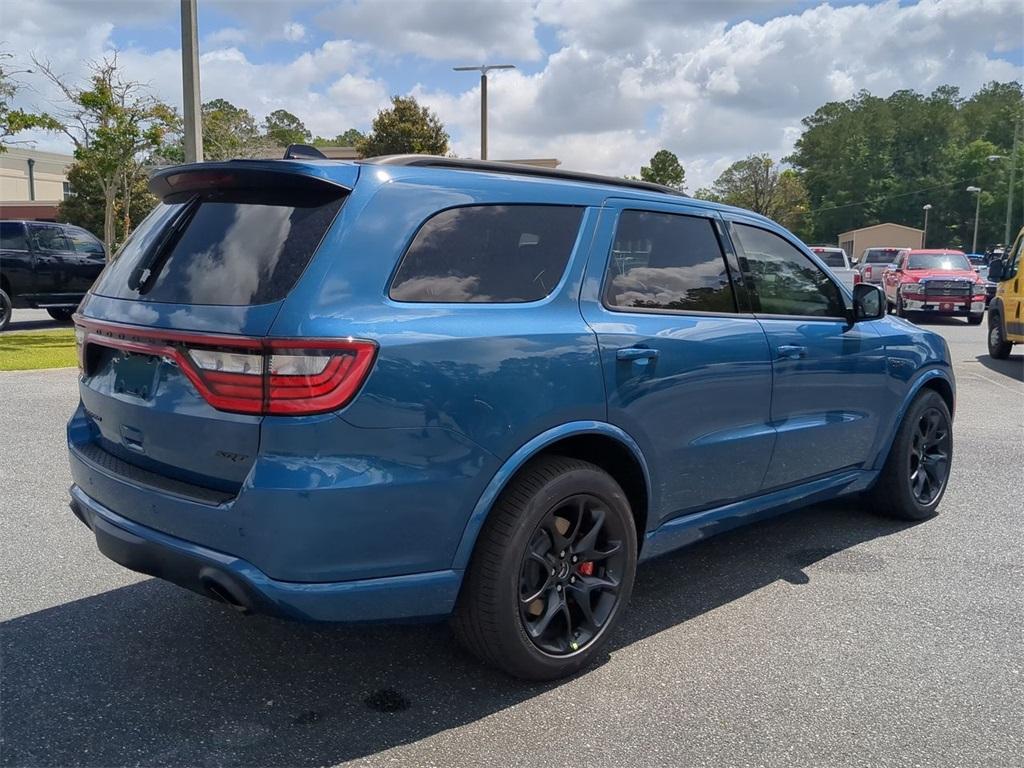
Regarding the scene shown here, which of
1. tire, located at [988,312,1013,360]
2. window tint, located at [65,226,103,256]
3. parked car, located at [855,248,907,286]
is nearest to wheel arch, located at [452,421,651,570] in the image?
tire, located at [988,312,1013,360]

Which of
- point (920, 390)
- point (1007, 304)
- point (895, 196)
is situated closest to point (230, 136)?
point (1007, 304)

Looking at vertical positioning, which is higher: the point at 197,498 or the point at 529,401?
the point at 529,401

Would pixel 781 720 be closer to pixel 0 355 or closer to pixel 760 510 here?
pixel 760 510

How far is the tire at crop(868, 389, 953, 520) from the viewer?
5.14 metres

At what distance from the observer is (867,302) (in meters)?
4.77

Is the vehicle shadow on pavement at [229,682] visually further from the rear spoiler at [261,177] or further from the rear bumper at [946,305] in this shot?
the rear bumper at [946,305]

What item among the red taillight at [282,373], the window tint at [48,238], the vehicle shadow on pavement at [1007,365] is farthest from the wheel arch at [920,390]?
the window tint at [48,238]

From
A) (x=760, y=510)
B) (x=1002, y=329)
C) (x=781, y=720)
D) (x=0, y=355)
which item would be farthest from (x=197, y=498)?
(x=1002, y=329)

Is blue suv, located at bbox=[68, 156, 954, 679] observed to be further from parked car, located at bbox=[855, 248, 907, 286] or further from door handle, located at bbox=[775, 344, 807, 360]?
parked car, located at bbox=[855, 248, 907, 286]

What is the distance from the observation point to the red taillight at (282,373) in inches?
103

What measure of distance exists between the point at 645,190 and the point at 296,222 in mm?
1703

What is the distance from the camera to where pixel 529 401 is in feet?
9.89

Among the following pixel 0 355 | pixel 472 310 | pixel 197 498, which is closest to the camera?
pixel 197 498

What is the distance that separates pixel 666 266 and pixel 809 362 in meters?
1.02
